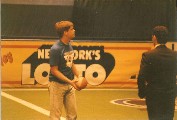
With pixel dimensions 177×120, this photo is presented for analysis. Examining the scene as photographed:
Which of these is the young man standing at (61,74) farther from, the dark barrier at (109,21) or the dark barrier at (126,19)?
the dark barrier at (126,19)

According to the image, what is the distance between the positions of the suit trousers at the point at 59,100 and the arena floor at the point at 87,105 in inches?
95.8

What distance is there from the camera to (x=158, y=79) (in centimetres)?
525

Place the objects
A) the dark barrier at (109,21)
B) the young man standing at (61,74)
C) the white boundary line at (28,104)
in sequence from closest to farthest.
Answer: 1. the young man standing at (61,74)
2. the white boundary line at (28,104)
3. the dark barrier at (109,21)

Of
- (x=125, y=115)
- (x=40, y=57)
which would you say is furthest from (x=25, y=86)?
(x=125, y=115)

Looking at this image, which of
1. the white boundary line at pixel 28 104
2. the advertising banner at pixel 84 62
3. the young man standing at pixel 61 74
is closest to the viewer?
the young man standing at pixel 61 74

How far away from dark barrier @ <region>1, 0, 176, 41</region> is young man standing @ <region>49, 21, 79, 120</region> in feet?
21.6

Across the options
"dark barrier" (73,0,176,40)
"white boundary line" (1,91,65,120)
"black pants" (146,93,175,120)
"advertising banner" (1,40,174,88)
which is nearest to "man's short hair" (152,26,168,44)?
"black pants" (146,93,175,120)

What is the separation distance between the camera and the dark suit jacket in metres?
5.22

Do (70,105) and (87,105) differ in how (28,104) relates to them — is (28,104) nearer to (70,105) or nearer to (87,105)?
(87,105)

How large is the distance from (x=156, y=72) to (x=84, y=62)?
24.5ft

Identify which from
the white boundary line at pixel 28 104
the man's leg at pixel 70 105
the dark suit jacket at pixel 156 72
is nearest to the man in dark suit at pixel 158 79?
the dark suit jacket at pixel 156 72

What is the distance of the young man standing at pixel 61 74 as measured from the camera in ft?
19.8

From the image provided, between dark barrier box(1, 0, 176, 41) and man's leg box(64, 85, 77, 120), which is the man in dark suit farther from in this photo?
dark barrier box(1, 0, 176, 41)

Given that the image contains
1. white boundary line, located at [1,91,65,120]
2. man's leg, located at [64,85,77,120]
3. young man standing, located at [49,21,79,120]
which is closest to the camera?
young man standing, located at [49,21,79,120]
